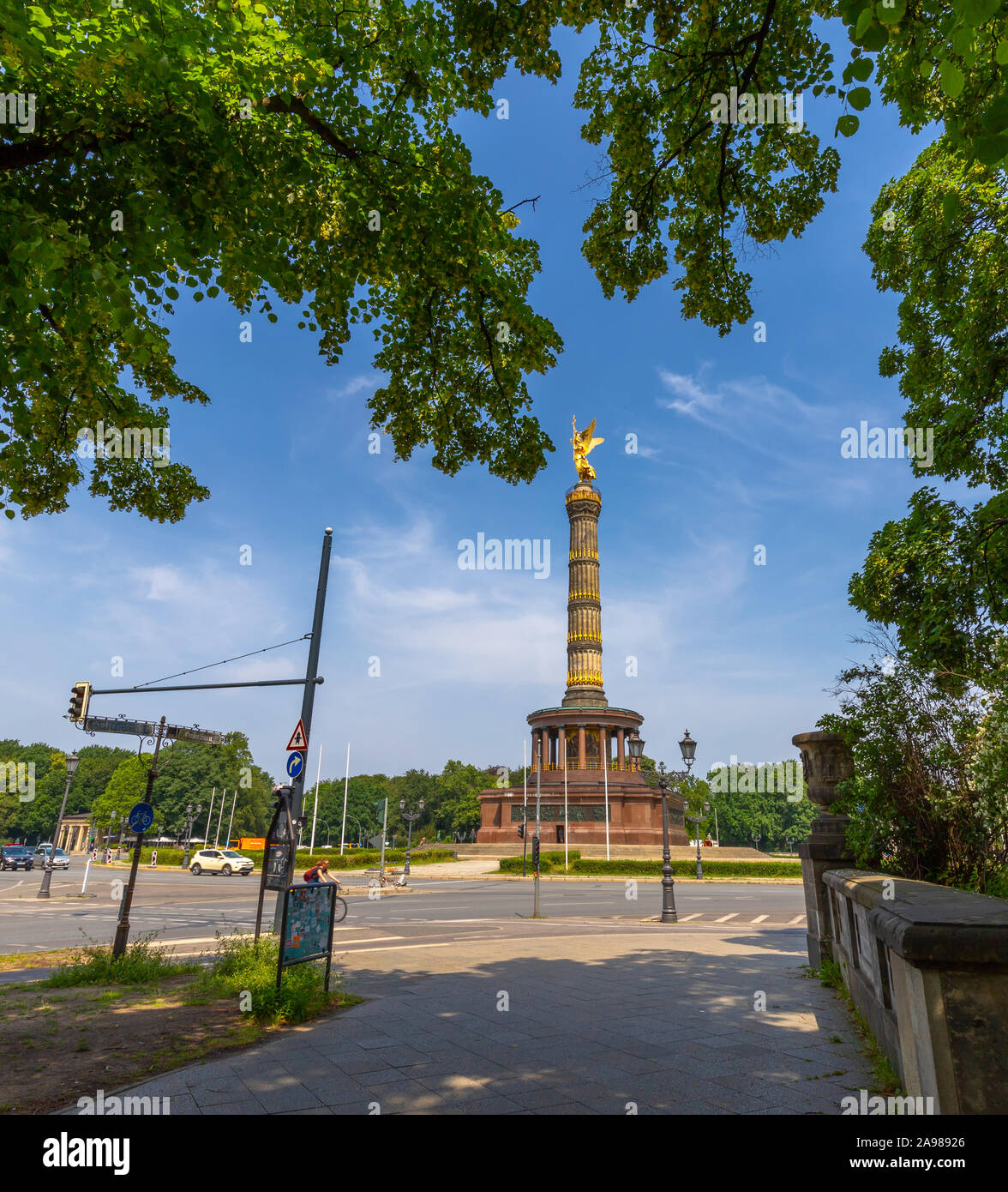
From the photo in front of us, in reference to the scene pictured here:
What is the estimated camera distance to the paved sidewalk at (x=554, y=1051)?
447 centimetres

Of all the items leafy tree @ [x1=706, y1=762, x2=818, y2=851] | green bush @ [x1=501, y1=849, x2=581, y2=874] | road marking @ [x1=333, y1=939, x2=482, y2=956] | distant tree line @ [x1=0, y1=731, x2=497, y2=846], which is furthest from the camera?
leafy tree @ [x1=706, y1=762, x2=818, y2=851]

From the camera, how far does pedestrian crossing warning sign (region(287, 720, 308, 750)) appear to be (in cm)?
1059

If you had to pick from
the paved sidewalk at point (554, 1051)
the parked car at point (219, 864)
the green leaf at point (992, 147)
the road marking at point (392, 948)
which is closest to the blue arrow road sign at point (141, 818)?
the road marking at point (392, 948)

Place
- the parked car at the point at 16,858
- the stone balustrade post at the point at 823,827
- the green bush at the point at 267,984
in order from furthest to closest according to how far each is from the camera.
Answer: the parked car at the point at 16,858 < the stone balustrade post at the point at 823,827 < the green bush at the point at 267,984

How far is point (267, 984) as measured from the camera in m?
7.12

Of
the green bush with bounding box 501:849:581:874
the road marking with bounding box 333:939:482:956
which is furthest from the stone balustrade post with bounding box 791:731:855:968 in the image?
the green bush with bounding box 501:849:581:874

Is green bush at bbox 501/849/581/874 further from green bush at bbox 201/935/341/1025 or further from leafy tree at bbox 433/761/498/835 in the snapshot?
leafy tree at bbox 433/761/498/835

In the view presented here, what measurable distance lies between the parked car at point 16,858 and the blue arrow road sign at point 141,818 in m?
48.1

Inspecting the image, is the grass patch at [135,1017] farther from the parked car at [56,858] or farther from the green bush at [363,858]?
the parked car at [56,858]

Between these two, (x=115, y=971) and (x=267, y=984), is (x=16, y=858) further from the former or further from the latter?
(x=267, y=984)

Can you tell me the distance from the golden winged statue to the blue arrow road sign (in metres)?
57.6

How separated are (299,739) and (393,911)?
12.5 metres

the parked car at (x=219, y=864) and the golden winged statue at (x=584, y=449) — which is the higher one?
the golden winged statue at (x=584, y=449)

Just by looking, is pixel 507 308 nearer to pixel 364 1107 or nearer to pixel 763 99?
pixel 763 99
